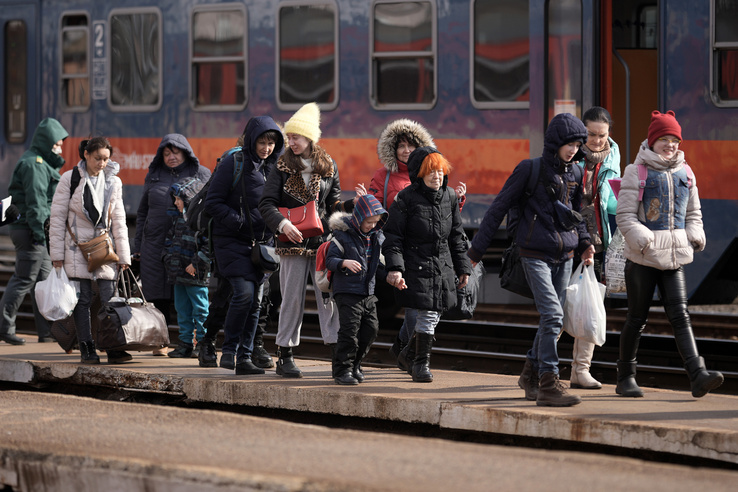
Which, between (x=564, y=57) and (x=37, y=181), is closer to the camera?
(x=37, y=181)

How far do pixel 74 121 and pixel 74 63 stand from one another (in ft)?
2.11

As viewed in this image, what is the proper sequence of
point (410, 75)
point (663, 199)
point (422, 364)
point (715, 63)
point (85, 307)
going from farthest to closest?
point (410, 75), point (715, 63), point (85, 307), point (422, 364), point (663, 199)

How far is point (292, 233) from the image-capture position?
25.5 ft

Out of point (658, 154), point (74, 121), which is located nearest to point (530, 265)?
point (658, 154)

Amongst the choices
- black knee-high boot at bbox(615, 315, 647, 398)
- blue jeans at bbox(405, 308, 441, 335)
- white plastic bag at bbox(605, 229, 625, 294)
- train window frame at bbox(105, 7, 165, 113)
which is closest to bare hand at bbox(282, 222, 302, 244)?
blue jeans at bbox(405, 308, 441, 335)

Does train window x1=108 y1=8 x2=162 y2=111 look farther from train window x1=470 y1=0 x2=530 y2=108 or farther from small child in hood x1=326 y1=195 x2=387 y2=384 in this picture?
small child in hood x1=326 y1=195 x2=387 y2=384

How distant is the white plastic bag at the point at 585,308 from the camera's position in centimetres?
736

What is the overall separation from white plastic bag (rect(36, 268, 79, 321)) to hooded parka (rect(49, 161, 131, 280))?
70mm

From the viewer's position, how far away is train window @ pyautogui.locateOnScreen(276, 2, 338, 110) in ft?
38.7

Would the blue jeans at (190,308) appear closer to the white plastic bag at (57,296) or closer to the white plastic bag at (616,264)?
the white plastic bag at (57,296)

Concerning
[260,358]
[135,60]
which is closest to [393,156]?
[260,358]

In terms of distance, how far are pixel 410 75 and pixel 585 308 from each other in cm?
460

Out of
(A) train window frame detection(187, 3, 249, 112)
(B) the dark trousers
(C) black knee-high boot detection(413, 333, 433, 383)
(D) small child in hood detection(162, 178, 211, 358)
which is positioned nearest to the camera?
(B) the dark trousers

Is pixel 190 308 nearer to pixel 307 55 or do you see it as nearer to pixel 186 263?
pixel 186 263
